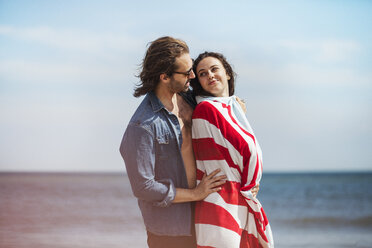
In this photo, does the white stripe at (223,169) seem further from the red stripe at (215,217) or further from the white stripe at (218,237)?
the white stripe at (218,237)

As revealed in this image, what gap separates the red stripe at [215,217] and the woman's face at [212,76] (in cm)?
70

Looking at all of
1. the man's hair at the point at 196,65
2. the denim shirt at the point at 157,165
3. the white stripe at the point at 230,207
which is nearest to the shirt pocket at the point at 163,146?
the denim shirt at the point at 157,165

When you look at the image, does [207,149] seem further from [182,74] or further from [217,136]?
[182,74]

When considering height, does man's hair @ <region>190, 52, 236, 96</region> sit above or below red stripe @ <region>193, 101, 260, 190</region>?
above

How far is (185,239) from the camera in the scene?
9.34 feet

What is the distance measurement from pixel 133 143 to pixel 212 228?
2.12ft

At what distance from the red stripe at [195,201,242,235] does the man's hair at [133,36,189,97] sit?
0.76 meters

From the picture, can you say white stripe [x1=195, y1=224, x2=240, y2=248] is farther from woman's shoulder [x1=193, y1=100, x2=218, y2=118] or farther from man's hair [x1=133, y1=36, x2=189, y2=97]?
man's hair [x1=133, y1=36, x2=189, y2=97]

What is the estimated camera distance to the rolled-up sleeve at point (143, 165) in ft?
8.76

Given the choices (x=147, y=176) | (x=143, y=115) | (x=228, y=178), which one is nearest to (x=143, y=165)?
(x=147, y=176)

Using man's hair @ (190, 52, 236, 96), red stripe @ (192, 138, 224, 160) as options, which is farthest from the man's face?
red stripe @ (192, 138, 224, 160)

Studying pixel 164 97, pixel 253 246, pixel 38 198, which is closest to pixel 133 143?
pixel 164 97

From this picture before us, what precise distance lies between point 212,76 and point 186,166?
0.57 m

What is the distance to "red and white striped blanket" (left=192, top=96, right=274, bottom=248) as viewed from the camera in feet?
8.98
